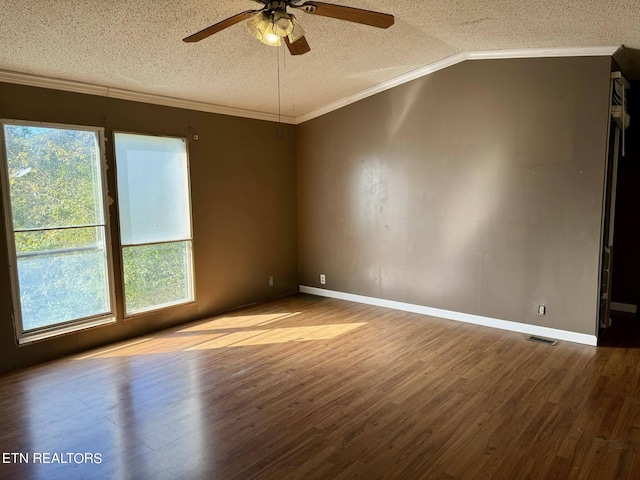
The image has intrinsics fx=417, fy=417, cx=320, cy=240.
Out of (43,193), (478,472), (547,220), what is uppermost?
(43,193)

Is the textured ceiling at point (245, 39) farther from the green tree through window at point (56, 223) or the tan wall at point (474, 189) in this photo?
the green tree through window at point (56, 223)

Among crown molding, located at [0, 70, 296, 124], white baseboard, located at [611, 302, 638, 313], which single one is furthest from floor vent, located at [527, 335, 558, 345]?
crown molding, located at [0, 70, 296, 124]

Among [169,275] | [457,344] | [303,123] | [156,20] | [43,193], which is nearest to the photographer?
[156,20]

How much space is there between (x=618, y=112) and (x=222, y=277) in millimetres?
4514

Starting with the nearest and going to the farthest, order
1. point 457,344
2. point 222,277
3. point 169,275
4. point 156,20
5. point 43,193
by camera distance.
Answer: point 156,20
point 43,193
point 457,344
point 169,275
point 222,277

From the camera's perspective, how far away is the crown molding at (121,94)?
3.56 meters

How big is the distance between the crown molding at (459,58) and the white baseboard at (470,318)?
8.41 ft

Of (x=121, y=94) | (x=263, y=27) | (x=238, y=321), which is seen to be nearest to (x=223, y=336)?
(x=238, y=321)

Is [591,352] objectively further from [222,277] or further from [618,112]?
[222,277]

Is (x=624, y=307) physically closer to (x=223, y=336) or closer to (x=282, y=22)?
(x=223, y=336)

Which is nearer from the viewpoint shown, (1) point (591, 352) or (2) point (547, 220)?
(1) point (591, 352)

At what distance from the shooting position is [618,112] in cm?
376

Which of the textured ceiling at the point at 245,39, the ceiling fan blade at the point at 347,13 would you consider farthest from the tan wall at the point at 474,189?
the ceiling fan blade at the point at 347,13

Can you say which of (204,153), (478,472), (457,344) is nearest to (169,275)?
(204,153)
